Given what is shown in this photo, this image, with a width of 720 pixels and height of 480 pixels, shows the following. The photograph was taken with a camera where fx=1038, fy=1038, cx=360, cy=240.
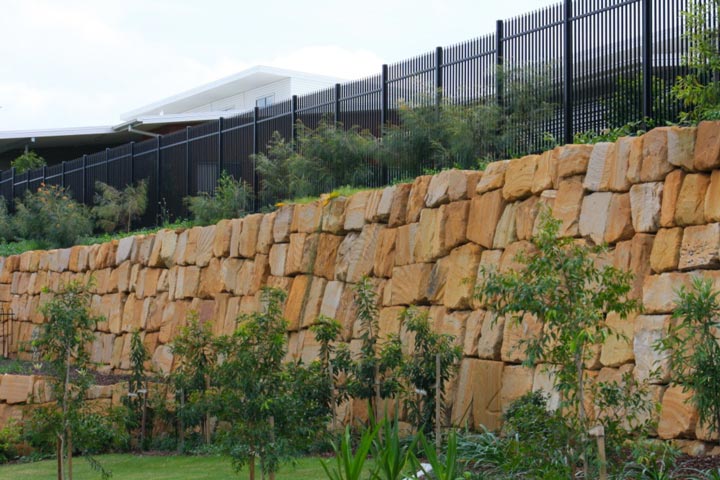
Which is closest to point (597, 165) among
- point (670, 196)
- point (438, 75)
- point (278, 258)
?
point (670, 196)

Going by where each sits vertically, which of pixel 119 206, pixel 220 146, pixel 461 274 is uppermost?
pixel 220 146

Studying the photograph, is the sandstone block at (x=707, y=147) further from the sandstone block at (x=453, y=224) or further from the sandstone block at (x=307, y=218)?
the sandstone block at (x=307, y=218)

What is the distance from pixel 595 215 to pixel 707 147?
56.2 inches

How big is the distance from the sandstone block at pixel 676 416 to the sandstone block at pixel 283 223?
7779 mm

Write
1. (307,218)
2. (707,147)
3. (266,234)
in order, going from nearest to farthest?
(707,147) < (307,218) < (266,234)

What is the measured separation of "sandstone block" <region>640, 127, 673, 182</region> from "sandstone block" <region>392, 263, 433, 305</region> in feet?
11.7

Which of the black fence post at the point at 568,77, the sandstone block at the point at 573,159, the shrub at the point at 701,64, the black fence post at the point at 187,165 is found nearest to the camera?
the shrub at the point at 701,64

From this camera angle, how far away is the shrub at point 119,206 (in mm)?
23578

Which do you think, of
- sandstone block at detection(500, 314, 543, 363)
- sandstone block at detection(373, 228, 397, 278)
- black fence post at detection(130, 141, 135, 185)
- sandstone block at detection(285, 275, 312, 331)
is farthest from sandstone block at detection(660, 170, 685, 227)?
black fence post at detection(130, 141, 135, 185)

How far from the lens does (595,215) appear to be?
1030cm

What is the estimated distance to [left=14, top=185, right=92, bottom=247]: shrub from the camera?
25312 millimetres

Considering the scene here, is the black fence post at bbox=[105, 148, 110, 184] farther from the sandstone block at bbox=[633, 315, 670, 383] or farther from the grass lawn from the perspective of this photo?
the sandstone block at bbox=[633, 315, 670, 383]

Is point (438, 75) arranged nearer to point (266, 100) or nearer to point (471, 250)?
point (471, 250)

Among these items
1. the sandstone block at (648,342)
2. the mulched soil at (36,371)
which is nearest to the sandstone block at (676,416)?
the sandstone block at (648,342)
